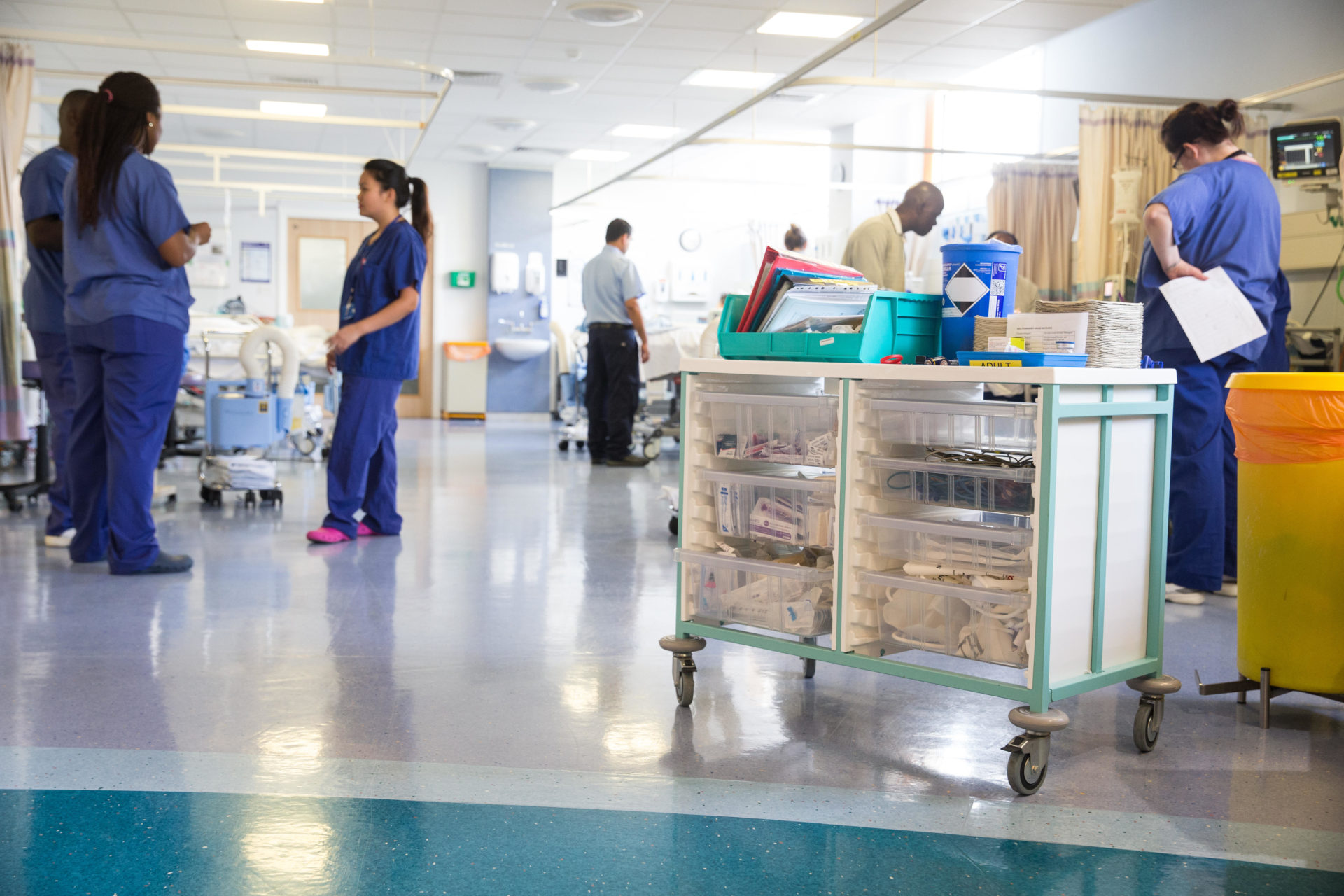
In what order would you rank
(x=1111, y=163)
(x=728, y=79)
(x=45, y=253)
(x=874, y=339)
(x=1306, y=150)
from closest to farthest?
(x=874, y=339), (x=45, y=253), (x=1306, y=150), (x=1111, y=163), (x=728, y=79)

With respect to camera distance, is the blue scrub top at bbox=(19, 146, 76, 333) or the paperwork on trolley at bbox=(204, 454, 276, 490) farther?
the paperwork on trolley at bbox=(204, 454, 276, 490)

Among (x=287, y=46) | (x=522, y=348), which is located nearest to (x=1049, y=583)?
(x=287, y=46)

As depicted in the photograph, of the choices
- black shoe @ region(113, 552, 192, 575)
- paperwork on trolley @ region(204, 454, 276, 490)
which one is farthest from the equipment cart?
paperwork on trolley @ region(204, 454, 276, 490)

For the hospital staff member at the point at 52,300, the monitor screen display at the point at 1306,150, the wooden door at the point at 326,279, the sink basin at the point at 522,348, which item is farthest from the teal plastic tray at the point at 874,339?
the wooden door at the point at 326,279

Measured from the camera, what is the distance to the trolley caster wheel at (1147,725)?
2271 millimetres

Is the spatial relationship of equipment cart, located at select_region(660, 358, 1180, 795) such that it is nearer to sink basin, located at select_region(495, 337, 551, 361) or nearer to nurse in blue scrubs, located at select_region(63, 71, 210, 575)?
nurse in blue scrubs, located at select_region(63, 71, 210, 575)

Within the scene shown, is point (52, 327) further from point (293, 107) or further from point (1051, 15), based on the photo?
point (293, 107)

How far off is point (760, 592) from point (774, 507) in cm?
19

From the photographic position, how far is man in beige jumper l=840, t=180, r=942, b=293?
509cm

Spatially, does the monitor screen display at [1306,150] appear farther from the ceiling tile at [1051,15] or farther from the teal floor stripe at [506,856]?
the teal floor stripe at [506,856]

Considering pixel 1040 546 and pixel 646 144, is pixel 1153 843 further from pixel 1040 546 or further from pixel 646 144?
pixel 646 144

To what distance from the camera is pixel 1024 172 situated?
306 inches

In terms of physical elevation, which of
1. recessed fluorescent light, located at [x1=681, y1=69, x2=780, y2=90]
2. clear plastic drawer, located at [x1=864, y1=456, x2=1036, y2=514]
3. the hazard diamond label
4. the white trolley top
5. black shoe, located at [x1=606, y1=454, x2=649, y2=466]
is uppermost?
recessed fluorescent light, located at [x1=681, y1=69, x2=780, y2=90]

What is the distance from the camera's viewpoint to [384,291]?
4.54 metres
